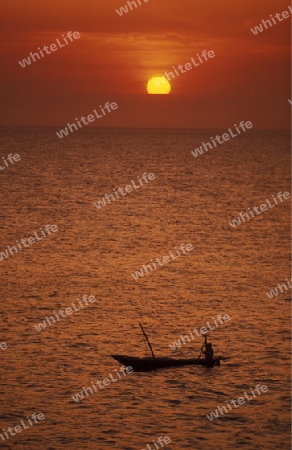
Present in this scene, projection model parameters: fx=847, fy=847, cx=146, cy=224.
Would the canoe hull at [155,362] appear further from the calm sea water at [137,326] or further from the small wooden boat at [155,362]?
the calm sea water at [137,326]

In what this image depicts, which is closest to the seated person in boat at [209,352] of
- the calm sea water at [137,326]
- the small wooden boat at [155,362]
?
the small wooden boat at [155,362]

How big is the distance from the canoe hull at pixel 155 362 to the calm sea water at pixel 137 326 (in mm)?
374

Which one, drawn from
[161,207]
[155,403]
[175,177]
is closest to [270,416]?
[155,403]

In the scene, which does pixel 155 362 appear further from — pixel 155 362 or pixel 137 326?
pixel 137 326

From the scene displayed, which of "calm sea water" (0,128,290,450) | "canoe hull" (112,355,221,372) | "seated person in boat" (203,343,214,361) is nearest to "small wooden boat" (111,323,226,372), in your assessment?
"canoe hull" (112,355,221,372)

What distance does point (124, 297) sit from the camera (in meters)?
52.7

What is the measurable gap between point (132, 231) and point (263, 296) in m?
29.2

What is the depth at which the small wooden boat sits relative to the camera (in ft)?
128

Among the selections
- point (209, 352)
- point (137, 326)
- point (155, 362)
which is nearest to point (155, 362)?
point (155, 362)

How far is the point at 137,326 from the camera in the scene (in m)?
46.2

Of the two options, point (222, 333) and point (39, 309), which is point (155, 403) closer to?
point (222, 333)

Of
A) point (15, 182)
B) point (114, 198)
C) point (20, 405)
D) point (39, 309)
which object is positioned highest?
point (15, 182)

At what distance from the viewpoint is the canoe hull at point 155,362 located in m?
39.1

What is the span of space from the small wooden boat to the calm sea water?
377 millimetres
